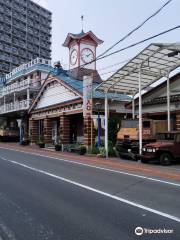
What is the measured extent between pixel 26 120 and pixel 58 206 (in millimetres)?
43127

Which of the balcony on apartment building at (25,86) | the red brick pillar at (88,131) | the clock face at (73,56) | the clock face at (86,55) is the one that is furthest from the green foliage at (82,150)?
the balcony on apartment building at (25,86)

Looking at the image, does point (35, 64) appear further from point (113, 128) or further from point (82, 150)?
point (82, 150)

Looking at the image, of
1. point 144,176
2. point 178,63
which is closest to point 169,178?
point 144,176

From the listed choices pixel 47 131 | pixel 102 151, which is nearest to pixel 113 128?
pixel 102 151

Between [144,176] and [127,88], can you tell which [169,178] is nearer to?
[144,176]

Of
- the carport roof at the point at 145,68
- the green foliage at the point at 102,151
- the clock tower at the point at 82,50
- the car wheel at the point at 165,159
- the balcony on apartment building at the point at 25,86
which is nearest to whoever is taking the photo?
the car wheel at the point at 165,159

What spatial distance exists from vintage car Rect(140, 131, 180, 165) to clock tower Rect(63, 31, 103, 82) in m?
20.3

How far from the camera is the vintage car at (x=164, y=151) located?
2041cm

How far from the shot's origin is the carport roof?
910 inches

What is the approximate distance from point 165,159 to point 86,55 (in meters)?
23.6

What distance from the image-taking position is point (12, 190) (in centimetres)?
1123

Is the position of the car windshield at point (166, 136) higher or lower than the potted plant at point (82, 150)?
higher

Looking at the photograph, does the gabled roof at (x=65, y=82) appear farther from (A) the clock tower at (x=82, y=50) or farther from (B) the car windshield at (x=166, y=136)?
(B) the car windshield at (x=166, y=136)

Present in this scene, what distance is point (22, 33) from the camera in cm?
10956
